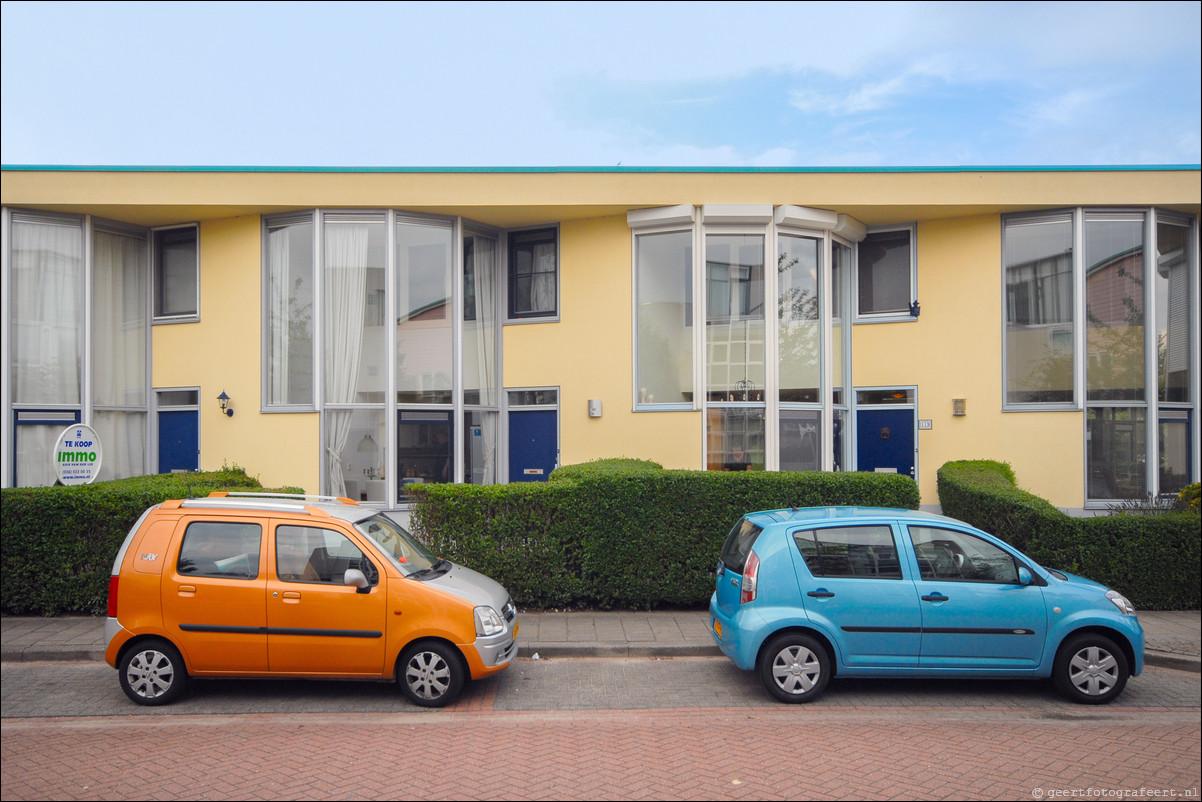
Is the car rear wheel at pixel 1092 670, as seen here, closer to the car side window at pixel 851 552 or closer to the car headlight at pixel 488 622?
the car side window at pixel 851 552

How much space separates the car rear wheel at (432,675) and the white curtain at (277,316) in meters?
8.26

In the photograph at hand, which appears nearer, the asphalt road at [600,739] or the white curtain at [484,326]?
the asphalt road at [600,739]

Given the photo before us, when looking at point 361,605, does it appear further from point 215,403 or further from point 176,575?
point 215,403

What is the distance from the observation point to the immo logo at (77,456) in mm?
9570

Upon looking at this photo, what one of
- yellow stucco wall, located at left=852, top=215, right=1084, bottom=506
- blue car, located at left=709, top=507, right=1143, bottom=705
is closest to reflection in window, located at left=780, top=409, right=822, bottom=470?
yellow stucco wall, located at left=852, top=215, right=1084, bottom=506

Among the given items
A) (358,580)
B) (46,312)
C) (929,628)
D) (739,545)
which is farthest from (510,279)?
(929,628)

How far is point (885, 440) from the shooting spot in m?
14.4

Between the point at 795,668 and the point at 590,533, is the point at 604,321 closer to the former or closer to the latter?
the point at 590,533

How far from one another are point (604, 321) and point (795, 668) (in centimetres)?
829

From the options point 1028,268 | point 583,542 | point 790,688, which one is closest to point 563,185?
point 583,542

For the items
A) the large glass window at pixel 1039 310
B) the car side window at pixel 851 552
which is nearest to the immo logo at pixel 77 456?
the car side window at pixel 851 552

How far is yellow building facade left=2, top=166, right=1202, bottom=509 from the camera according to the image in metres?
12.9

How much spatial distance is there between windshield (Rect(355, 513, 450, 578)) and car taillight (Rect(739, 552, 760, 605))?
2641 millimetres

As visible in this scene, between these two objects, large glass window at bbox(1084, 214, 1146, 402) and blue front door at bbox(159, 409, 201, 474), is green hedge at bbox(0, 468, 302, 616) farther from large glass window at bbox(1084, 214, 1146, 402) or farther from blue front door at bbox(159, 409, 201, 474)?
large glass window at bbox(1084, 214, 1146, 402)
